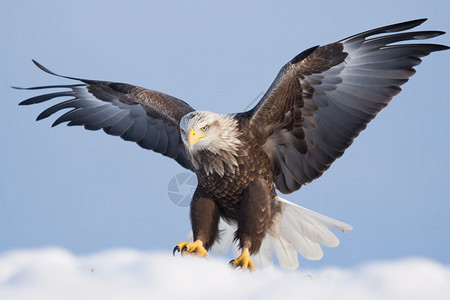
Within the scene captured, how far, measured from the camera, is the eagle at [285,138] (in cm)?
555

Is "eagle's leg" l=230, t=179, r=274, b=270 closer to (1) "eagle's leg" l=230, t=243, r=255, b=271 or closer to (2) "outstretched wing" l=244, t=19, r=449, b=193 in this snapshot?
(1) "eagle's leg" l=230, t=243, r=255, b=271

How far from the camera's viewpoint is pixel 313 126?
19.5ft

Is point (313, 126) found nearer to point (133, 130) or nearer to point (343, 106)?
point (343, 106)

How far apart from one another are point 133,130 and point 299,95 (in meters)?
1.89

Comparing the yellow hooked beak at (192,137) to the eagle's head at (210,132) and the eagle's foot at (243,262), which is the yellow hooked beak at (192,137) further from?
the eagle's foot at (243,262)

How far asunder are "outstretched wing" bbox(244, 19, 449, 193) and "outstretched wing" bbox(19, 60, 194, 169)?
103cm

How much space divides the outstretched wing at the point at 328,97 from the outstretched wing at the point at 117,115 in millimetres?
1032

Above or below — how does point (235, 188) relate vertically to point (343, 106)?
below

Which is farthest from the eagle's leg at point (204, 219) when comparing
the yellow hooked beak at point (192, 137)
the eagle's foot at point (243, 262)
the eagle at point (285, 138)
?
the yellow hooked beak at point (192, 137)

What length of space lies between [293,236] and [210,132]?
143 cm

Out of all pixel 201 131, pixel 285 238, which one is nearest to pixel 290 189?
pixel 285 238

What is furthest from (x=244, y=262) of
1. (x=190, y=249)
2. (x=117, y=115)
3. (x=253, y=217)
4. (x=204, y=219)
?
(x=117, y=115)

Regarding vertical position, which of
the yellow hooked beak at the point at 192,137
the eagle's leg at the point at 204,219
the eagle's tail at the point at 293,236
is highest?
the yellow hooked beak at the point at 192,137

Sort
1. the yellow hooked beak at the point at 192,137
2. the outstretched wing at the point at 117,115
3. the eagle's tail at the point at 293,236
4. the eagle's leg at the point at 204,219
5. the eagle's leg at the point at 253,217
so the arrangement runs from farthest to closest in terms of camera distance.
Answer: the outstretched wing at the point at 117,115 → the eagle's tail at the point at 293,236 → the eagle's leg at the point at 204,219 → the eagle's leg at the point at 253,217 → the yellow hooked beak at the point at 192,137
